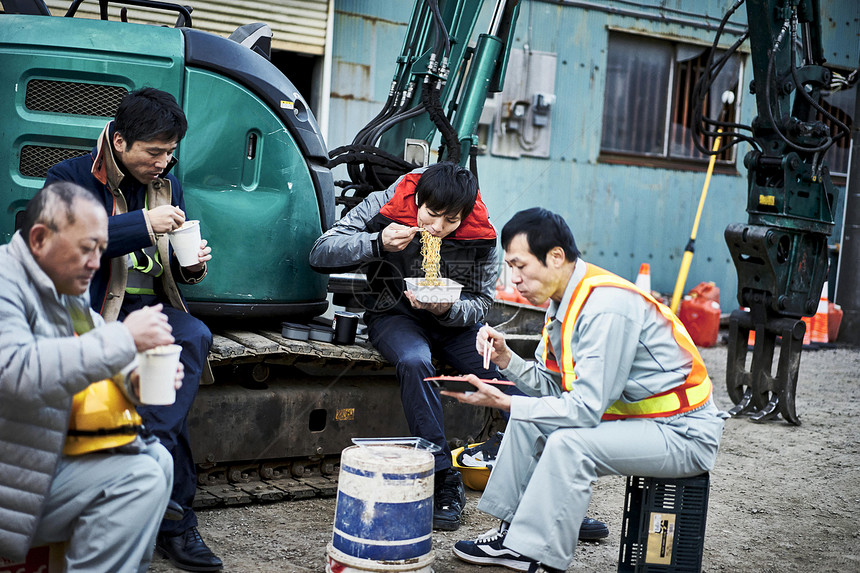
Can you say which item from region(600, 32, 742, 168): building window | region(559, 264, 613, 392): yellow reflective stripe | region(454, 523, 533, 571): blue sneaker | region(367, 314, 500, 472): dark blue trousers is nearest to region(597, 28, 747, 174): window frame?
region(600, 32, 742, 168): building window

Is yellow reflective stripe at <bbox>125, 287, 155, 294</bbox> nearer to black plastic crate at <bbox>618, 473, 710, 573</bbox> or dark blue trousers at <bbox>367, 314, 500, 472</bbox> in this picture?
dark blue trousers at <bbox>367, 314, 500, 472</bbox>

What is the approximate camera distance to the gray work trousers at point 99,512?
2525 mm

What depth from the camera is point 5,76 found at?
412cm

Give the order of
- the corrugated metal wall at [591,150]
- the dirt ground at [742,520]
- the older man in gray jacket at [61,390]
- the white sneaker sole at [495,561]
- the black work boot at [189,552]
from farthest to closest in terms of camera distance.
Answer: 1. the corrugated metal wall at [591,150]
2. the dirt ground at [742,520]
3. the white sneaker sole at [495,561]
4. the black work boot at [189,552]
5. the older man in gray jacket at [61,390]

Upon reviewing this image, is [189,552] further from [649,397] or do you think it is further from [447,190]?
[447,190]

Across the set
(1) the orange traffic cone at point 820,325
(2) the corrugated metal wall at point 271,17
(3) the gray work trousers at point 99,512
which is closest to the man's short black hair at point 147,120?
(3) the gray work trousers at point 99,512

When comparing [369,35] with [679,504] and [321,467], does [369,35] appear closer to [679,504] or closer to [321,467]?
[321,467]

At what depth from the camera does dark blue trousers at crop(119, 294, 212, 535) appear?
11.6ft

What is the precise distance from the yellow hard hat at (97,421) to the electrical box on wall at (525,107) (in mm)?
8290

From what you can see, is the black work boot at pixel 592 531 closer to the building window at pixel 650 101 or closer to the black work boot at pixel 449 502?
the black work boot at pixel 449 502

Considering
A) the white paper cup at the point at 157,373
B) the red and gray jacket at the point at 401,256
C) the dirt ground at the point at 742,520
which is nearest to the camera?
the white paper cup at the point at 157,373

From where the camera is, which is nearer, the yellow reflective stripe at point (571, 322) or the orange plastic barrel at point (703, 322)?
the yellow reflective stripe at point (571, 322)

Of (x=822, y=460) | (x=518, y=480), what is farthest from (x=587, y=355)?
(x=822, y=460)

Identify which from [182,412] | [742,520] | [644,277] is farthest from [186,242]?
[644,277]
